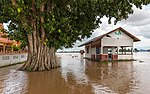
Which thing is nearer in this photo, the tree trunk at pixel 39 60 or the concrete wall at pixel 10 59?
the tree trunk at pixel 39 60

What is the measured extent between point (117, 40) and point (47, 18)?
16288mm

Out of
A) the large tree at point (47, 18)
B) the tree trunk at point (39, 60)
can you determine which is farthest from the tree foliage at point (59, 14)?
the tree trunk at point (39, 60)

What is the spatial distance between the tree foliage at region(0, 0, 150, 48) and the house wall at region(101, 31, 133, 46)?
9.94 meters

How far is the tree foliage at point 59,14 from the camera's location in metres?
16.2

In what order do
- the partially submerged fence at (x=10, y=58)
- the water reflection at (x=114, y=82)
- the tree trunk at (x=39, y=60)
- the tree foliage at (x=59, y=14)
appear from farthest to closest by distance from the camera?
the partially submerged fence at (x=10, y=58)
the tree trunk at (x=39, y=60)
the tree foliage at (x=59, y=14)
the water reflection at (x=114, y=82)

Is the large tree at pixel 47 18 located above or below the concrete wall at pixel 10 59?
above

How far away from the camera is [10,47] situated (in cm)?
3400

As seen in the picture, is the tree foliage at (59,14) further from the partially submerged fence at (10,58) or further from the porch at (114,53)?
the porch at (114,53)

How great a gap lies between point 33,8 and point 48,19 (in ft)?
5.31

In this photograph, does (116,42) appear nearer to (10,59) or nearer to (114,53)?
(114,53)

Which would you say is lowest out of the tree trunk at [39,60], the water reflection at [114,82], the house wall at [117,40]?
the water reflection at [114,82]

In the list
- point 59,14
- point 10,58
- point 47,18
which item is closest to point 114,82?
point 47,18

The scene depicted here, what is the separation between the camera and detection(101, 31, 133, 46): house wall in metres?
30.9

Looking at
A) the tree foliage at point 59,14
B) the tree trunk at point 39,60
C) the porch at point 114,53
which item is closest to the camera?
the tree foliage at point 59,14
